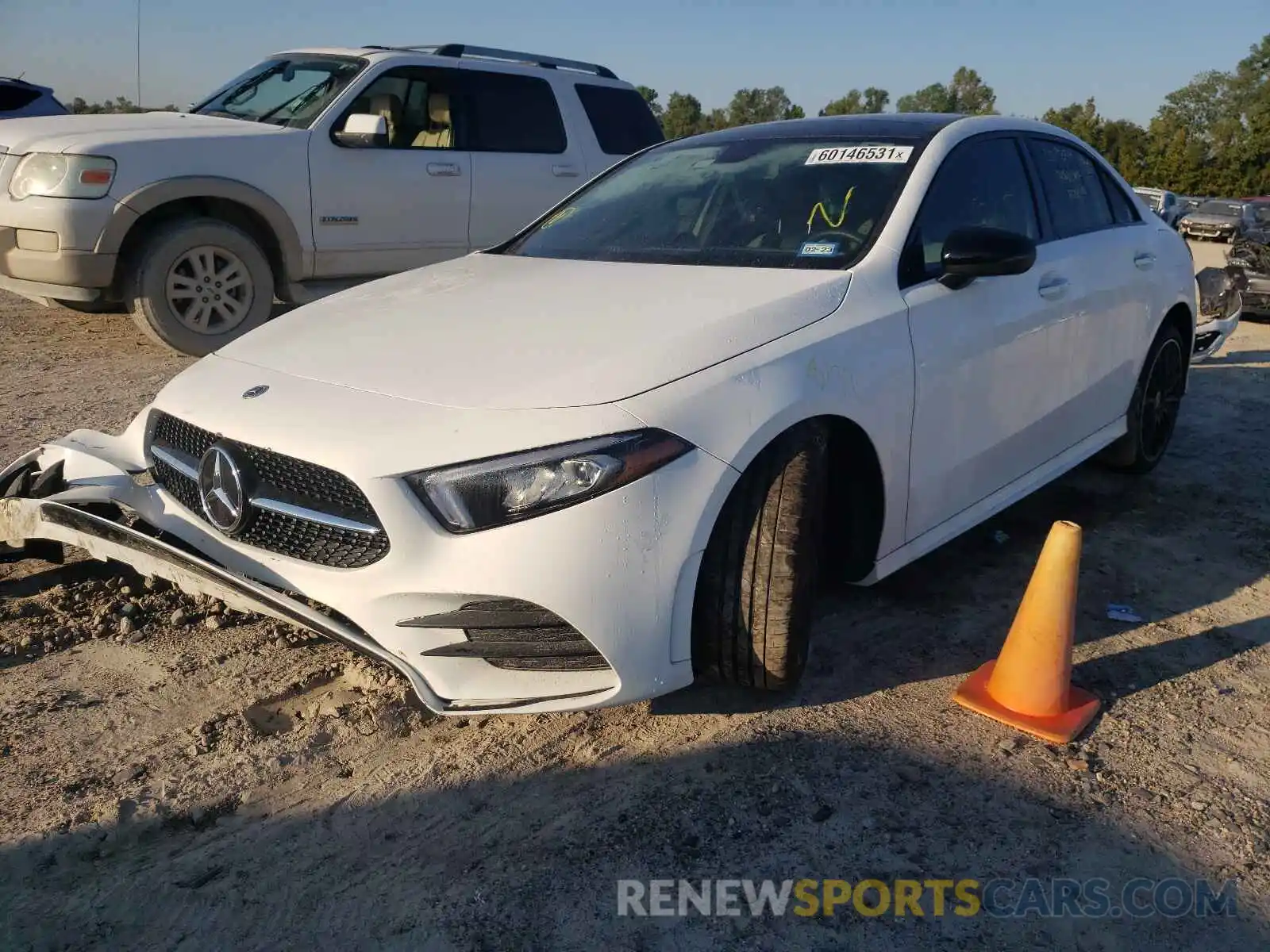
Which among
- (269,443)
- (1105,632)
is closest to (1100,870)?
(1105,632)

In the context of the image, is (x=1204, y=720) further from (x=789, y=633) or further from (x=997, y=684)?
(x=789, y=633)

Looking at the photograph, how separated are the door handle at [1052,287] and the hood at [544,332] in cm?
110

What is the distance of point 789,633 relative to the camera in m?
2.72

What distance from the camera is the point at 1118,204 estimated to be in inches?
189

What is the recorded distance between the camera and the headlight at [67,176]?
612 cm

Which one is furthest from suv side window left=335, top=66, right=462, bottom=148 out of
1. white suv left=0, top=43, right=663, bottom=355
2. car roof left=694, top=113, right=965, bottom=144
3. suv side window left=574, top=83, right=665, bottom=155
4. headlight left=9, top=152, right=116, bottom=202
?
car roof left=694, top=113, right=965, bottom=144

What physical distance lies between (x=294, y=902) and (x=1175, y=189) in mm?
47455

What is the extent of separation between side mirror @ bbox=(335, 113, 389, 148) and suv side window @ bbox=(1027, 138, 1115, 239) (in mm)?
4241

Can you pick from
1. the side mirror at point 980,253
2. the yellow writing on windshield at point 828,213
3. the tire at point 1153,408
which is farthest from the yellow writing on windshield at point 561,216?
the tire at point 1153,408

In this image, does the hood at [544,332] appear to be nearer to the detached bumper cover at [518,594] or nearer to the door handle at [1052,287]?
the detached bumper cover at [518,594]

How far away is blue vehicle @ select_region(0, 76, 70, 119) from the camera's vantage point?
427 inches

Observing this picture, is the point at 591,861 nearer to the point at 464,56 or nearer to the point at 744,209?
the point at 744,209

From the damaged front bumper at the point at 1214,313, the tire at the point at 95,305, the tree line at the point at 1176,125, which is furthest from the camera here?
the tree line at the point at 1176,125

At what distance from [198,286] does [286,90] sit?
5.53 feet
